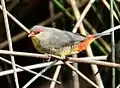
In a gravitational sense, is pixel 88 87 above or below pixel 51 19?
below

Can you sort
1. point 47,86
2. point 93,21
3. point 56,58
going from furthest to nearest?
point 47,86 → point 93,21 → point 56,58

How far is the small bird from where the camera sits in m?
1.65

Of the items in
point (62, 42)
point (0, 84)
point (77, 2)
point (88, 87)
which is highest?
point (77, 2)

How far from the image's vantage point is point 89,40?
1.71m

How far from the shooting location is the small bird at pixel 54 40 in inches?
64.9

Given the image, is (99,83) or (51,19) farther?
(51,19)

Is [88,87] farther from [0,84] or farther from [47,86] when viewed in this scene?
[0,84]

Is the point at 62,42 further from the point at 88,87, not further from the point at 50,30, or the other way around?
the point at 88,87

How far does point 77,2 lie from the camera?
2512 millimetres

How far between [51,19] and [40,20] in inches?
9.4

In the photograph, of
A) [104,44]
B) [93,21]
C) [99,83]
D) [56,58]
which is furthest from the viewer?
[93,21]

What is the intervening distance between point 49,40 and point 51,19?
33.9 inches

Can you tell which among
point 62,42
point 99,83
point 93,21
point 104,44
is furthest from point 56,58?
point 93,21

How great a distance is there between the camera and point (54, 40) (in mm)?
1669
